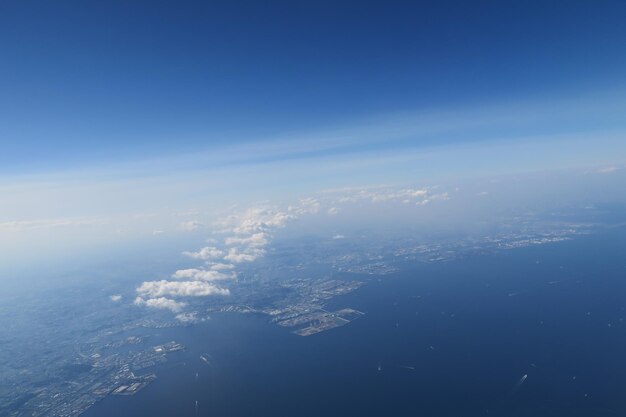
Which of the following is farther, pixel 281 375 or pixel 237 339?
pixel 237 339

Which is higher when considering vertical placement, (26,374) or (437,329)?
(26,374)

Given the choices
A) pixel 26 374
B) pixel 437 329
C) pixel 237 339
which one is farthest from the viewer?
pixel 237 339

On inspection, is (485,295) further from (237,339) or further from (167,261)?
(167,261)

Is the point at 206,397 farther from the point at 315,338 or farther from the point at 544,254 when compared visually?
the point at 544,254

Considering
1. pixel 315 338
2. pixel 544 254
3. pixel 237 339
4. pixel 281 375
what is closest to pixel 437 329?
pixel 315 338

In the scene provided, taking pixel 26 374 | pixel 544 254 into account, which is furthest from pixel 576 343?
pixel 26 374

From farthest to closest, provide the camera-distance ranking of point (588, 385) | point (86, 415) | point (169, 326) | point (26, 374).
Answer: point (169, 326) < point (26, 374) < point (86, 415) < point (588, 385)
